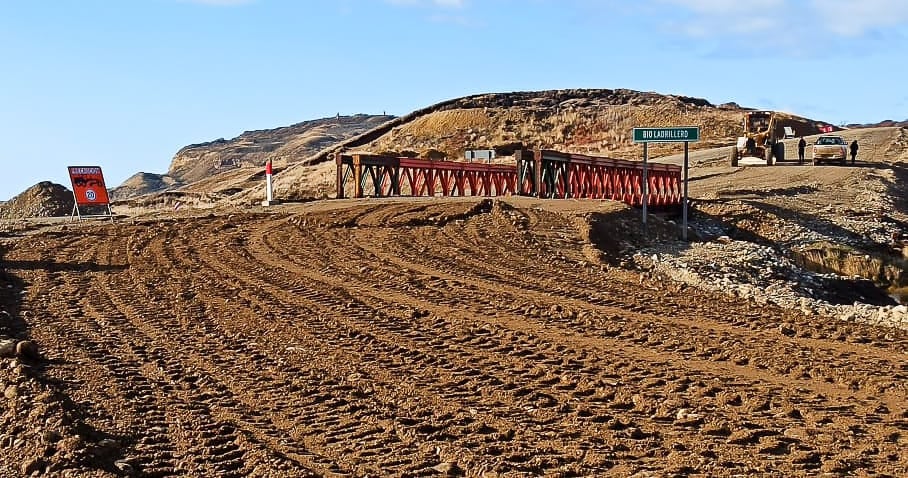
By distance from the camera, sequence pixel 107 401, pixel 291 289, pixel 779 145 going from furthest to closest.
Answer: pixel 779 145 → pixel 291 289 → pixel 107 401

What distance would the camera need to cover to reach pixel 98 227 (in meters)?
20.2

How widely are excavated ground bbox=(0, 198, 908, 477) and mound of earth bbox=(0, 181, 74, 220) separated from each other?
21578 millimetres

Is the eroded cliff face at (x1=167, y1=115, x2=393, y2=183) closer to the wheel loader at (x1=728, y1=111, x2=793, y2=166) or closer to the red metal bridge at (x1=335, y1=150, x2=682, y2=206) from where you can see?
the wheel loader at (x1=728, y1=111, x2=793, y2=166)

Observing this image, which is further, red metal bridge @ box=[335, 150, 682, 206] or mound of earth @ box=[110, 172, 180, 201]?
mound of earth @ box=[110, 172, 180, 201]

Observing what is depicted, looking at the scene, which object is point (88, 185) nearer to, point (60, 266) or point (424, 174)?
point (60, 266)

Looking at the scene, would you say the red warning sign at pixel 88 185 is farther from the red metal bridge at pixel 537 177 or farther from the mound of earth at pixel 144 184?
the mound of earth at pixel 144 184

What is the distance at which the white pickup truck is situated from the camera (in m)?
46.9

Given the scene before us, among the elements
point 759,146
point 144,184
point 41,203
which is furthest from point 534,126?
point 144,184

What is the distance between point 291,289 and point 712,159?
40745 millimetres

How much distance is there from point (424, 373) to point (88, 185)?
16336 millimetres

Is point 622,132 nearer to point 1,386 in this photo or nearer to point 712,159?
point 712,159

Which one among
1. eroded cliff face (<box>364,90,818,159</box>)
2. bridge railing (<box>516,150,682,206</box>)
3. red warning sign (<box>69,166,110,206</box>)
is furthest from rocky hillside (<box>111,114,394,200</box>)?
red warning sign (<box>69,166,110,206</box>)

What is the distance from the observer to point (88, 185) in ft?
74.9

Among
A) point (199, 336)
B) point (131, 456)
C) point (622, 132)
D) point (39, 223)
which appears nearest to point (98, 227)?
point (39, 223)
